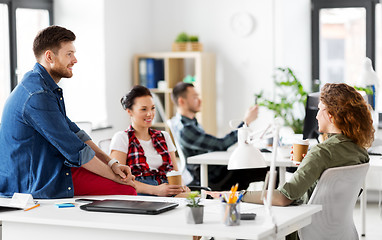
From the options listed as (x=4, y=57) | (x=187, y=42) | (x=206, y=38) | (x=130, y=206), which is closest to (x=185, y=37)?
(x=187, y=42)

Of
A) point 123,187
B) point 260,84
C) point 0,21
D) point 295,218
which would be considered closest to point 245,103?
point 260,84

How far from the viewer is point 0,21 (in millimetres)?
5254

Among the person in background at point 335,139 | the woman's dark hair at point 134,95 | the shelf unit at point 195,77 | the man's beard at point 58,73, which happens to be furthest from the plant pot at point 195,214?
the shelf unit at point 195,77

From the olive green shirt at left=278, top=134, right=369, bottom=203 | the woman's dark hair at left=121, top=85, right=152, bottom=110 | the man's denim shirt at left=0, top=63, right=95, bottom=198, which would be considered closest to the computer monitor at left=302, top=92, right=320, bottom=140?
the woman's dark hair at left=121, top=85, right=152, bottom=110

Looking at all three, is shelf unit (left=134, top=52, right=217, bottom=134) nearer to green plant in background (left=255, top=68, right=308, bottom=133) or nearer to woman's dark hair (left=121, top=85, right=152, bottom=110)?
green plant in background (left=255, top=68, right=308, bottom=133)

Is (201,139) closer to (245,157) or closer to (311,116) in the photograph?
(311,116)

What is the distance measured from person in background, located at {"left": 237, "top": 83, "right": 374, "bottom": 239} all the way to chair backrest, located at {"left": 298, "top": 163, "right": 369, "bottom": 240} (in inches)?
2.1

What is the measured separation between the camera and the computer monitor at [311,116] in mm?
3920

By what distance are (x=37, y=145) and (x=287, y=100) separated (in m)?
3.49

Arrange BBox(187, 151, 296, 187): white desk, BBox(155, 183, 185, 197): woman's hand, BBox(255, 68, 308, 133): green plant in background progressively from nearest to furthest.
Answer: BBox(155, 183, 185, 197): woman's hand, BBox(187, 151, 296, 187): white desk, BBox(255, 68, 308, 133): green plant in background

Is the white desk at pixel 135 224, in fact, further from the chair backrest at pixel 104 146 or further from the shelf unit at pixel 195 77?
the shelf unit at pixel 195 77

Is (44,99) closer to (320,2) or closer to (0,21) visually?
(0,21)

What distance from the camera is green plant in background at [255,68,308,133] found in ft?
18.3

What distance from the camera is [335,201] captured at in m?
2.64
